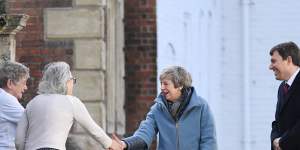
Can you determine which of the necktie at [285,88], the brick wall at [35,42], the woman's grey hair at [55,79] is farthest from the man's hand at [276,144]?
the brick wall at [35,42]

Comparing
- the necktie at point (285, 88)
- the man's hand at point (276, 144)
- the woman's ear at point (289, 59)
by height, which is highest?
the woman's ear at point (289, 59)

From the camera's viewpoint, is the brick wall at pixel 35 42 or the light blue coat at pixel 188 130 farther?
the brick wall at pixel 35 42

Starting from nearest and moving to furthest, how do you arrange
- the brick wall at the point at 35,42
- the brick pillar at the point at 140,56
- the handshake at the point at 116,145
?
1. the handshake at the point at 116,145
2. the brick wall at the point at 35,42
3. the brick pillar at the point at 140,56

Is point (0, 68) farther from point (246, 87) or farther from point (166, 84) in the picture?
point (246, 87)

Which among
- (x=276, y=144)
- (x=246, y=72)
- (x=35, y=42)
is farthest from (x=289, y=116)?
(x=246, y=72)

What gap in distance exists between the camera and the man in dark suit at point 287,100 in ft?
30.9

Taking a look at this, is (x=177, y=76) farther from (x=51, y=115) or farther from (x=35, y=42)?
(x=35, y=42)

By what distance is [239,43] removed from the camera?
22109mm

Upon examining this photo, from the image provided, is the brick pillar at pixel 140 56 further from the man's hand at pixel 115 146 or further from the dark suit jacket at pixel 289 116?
the man's hand at pixel 115 146

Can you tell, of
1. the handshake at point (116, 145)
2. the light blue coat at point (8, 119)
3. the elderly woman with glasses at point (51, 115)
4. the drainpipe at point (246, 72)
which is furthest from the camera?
the drainpipe at point (246, 72)

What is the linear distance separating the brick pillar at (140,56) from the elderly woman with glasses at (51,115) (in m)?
5.19

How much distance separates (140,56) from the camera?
1431cm

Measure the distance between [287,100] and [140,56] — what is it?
4.91 meters

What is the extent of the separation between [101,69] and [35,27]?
2.91 ft
